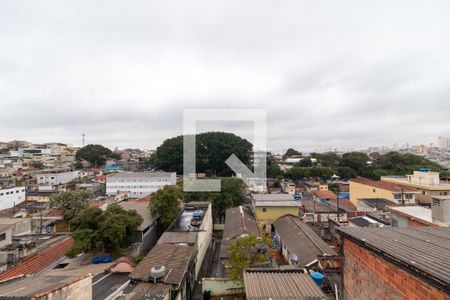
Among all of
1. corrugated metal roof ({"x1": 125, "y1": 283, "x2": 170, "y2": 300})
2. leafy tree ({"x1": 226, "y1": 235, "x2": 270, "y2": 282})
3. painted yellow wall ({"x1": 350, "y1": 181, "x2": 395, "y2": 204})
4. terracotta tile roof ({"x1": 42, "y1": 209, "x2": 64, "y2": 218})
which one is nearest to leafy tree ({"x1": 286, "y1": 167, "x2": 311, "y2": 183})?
painted yellow wall ({"x1": 350, "y1": 181, "x2": 395, "y2": 204})

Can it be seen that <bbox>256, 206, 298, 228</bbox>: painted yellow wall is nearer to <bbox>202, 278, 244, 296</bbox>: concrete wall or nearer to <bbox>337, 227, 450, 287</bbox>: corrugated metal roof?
<bbox>202, 278, 244, 296</bbox>: concrete wall

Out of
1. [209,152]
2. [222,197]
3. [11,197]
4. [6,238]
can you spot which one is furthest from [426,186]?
[11,197]

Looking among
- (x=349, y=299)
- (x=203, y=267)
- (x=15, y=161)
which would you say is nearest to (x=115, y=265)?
(x=203, y=267)

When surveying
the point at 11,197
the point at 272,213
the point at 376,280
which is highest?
the point at 376,280

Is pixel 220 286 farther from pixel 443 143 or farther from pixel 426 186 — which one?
pixel 443 143

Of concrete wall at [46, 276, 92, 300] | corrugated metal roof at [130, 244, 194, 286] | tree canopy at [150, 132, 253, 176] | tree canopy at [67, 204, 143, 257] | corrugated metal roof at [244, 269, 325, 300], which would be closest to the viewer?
concrete wall at [46, 276, 92, 300]

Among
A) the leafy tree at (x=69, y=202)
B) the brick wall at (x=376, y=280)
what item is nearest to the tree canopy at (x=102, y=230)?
the leafy tree at (x=69, y=202)

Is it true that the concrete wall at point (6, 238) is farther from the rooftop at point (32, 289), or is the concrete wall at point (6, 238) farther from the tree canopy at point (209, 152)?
the tree canopy at point (209, 152)
